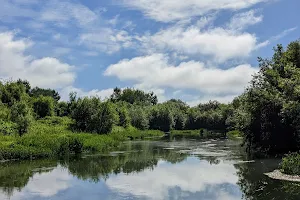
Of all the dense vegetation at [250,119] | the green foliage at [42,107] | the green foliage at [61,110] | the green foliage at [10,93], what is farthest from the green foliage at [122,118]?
the green foliage at [10,93]

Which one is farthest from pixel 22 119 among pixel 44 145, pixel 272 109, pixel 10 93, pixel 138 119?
pixel 138 119

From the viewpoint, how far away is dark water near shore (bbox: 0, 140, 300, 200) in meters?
16.2

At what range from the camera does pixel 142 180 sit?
20.0m

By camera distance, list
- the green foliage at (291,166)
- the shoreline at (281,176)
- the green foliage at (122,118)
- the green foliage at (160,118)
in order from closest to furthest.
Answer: the shoreline at (281,176) → the green foliage at (291,166) → the green foliage at (122,118) → the green foliage at (160,118)

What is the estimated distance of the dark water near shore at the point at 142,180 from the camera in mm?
16156

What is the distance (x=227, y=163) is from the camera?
27.1 m

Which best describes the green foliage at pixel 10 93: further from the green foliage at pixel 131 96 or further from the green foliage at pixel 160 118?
the green foliage at pixel 131 96

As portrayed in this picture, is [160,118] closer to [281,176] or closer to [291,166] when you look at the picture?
[291,166]

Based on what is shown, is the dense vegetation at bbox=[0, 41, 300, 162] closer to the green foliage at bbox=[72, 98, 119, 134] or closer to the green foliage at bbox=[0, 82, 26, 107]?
the green foliage at bbox=[72, 98, 119, 134]

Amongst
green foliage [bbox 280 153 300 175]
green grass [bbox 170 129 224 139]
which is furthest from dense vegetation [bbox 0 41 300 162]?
green grass [bbox 170 129 224 139]

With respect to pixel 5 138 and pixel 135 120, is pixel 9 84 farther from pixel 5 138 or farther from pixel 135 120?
pixel 5 138

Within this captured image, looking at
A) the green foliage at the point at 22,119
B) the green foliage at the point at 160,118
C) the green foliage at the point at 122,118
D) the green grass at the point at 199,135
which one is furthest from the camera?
the green foliage at the point at 160,118

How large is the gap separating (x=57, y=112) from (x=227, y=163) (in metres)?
54.1

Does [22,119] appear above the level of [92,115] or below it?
below
